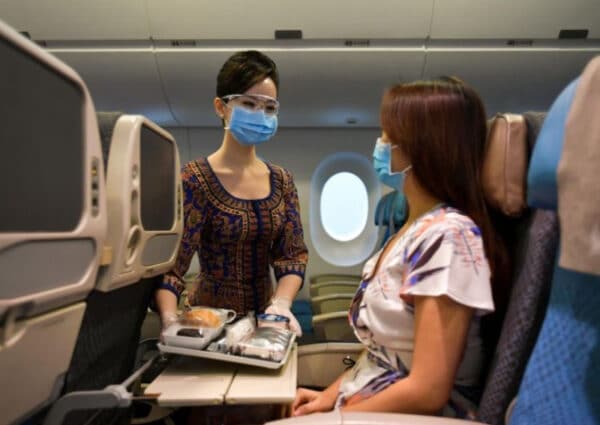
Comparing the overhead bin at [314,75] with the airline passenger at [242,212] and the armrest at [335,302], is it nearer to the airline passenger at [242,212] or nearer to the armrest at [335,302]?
the airline passenger at [242,212]

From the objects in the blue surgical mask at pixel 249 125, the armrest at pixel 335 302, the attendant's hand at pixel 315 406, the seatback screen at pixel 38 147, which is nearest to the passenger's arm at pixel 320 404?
the attendant's hand at pixel 315 406

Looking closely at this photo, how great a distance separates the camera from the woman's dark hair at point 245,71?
171 cm

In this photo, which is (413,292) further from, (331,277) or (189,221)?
(331,277)

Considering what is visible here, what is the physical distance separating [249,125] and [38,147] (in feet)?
3.54

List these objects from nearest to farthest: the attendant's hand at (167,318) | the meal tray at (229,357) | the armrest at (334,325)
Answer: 1. the meal tray at (229,357)
2. the attendant's hand at (167,318)
3. the armrest at (334,325)

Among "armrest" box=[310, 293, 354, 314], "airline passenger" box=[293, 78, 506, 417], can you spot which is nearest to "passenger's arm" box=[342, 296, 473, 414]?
"airline passenger" box=[293, 78, 506, 417]

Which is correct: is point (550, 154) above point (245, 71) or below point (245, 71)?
below

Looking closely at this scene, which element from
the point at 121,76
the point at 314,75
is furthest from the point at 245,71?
the point at 121,76

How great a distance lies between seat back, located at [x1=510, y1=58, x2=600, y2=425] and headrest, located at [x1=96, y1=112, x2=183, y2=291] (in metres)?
1.02

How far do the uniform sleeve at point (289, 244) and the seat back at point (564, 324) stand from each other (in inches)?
48.9

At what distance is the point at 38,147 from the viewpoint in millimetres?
752

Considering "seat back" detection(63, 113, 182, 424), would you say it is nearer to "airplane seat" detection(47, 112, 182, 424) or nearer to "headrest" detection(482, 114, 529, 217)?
"airplane seat" detection(47, 112, 182, 424)

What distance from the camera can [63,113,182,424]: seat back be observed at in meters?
1.06

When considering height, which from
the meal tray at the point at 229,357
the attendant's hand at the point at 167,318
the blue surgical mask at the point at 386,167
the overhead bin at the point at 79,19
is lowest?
the attendant's hand at the point at 167,318
